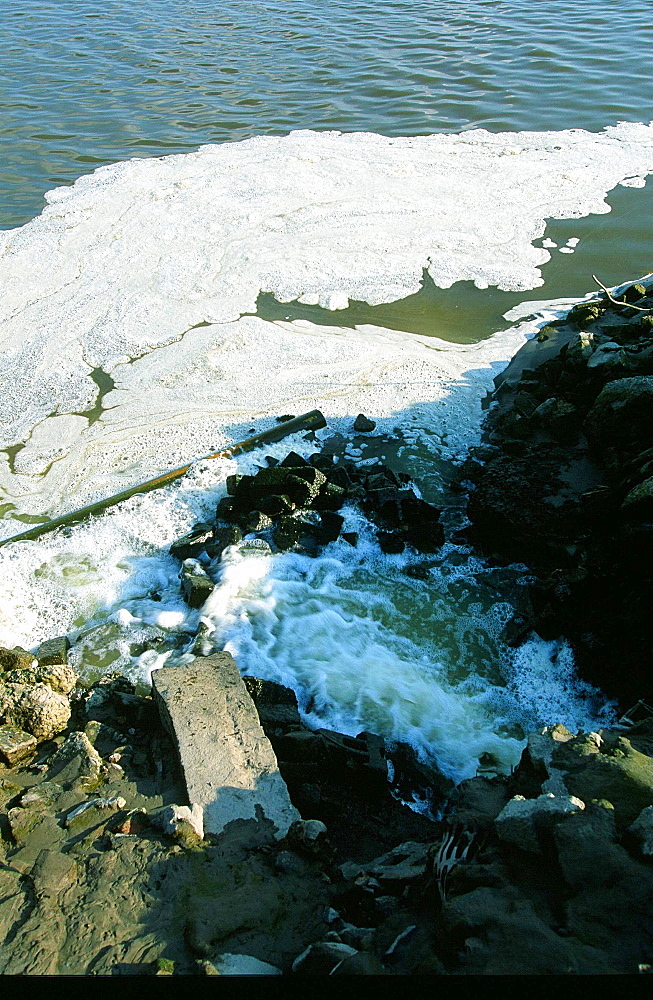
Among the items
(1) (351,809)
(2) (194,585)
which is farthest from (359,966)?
(2) (194,585)

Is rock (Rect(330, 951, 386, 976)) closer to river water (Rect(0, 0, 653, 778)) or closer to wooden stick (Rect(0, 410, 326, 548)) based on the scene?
river water (Rect(0, 0, 653, 778))

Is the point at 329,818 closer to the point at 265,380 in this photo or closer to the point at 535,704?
the point at 535,704

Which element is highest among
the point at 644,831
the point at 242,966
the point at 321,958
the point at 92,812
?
the point at 644,831

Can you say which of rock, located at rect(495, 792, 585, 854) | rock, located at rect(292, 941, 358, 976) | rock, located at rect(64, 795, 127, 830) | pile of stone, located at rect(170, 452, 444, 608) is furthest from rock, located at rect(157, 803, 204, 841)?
pile of stone, located at rect(170, 452, 444, 608)

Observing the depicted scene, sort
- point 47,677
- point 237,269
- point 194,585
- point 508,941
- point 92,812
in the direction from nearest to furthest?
1. point 508,941
2. point 92,812
3. point 47,677
4. point 194,585
5. point 237,269

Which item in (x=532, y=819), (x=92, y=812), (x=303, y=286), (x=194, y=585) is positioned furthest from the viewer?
(x=303, y=286)

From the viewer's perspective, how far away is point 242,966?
115 inches

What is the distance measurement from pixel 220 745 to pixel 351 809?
0.79m

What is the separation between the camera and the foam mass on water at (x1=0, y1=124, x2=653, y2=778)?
16.6 ft

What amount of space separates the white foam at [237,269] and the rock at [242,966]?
14.1 feet

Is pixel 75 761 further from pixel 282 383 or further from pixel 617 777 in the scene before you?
pixel 282 383

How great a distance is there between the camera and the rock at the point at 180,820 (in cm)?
345

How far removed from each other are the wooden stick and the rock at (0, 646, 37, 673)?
1.42m

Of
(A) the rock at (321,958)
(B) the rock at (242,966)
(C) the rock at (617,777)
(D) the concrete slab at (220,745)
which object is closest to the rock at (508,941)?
(A) the rock at (321,958)
